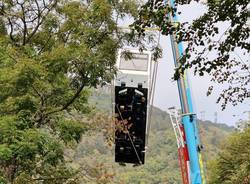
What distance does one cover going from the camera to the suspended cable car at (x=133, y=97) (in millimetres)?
10005

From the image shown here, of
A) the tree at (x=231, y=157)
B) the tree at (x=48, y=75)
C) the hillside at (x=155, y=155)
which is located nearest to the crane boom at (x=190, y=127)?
the tree at (x=48, y=75)

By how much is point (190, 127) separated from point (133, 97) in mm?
2615

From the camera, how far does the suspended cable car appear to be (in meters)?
10.0

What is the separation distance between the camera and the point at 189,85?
7.95 meters

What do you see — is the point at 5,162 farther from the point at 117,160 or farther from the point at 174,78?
the point at 174,78

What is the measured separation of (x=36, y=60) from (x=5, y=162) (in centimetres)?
198

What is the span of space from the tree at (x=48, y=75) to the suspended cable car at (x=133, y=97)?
0.94 meters

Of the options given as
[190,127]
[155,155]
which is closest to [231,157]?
[190,127]

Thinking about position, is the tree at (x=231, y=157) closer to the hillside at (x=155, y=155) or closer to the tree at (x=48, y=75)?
the tree at (x=48, y=75)

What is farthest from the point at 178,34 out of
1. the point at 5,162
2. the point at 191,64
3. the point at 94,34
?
the point at 5,162

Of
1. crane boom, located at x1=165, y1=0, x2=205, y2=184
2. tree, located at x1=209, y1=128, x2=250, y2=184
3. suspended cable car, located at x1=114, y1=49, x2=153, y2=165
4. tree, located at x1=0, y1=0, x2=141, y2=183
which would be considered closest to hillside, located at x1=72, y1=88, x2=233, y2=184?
tree, located at x1=209, y1=128, x2=250, y2=184

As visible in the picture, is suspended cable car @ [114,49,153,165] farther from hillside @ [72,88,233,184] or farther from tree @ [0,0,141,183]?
hillside @ [72,88,233,184]

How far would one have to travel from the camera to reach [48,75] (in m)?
8.51

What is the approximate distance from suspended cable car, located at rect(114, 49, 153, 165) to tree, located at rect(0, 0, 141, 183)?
94 centimetres
